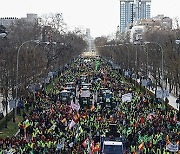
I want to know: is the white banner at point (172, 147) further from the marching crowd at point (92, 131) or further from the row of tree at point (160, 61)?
the row of tree at point (160, 61)

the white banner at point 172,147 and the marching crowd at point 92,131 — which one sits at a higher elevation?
the white banner at point 172,147

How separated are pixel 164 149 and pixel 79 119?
9186 mm

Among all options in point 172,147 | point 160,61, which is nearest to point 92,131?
point 172,147

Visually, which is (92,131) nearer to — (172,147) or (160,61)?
(172,147)

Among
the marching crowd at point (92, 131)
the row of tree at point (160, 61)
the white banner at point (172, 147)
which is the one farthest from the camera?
the row of tree at point (160, 61)

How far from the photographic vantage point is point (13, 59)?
141 feet

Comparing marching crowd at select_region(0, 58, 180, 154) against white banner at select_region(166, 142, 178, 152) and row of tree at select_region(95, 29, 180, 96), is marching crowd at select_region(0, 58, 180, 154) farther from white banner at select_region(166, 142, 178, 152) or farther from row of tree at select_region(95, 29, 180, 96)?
row of tree at select_region(95, 29, 180, 96)

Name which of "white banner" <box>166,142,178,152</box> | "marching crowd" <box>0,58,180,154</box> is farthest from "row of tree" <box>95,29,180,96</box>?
"white banner" <box>166,142,178,152</box>

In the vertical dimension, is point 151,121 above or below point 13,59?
below

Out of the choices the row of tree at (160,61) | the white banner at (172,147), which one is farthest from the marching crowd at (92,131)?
the row of tree at (160,61)

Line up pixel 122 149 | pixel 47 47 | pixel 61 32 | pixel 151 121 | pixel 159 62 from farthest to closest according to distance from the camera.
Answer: pixel 61 32
pixel 47 47
pixel 159 62
pixel 151 121
pixel 122 149

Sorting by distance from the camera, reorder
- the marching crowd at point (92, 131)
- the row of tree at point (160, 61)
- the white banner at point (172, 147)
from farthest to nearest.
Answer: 1. the row of tree at point (160, 61)
2. the marching crowd at point (92, 131)
3. the white banner at point (172, 147)

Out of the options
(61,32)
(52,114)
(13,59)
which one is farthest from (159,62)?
(61,32)

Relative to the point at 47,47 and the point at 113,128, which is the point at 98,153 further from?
the point at 47,47
